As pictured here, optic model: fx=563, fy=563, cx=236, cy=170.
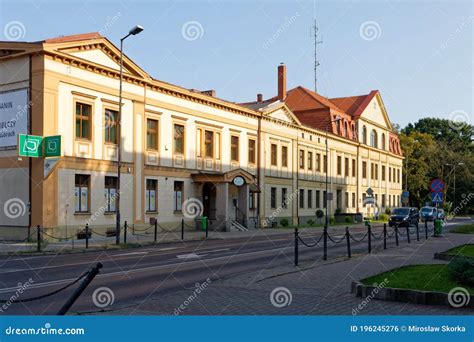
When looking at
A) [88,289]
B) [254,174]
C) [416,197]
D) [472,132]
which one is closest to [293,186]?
[254,174]

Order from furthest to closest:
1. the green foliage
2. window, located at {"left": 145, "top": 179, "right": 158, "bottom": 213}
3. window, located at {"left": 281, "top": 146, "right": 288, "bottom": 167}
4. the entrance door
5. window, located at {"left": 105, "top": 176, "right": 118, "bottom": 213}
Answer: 1. window, located at {"left": 281, "top": 146, "right": 288, "bottom": 167}
2. the entrance door
3. window, located at {"left": 145, "top": 179, "right": 158, "bottom": 213}
4. window, located at {"left": 105, "top": 176, "right": 118, "bottom": 213}
5. the green foliage

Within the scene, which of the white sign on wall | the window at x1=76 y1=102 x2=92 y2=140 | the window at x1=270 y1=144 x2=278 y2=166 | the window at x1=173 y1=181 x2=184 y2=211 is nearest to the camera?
the white sign on wall

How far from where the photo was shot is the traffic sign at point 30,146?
26.5 m

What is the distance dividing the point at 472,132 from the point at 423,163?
860 inches

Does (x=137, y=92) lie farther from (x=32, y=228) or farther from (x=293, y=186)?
(x=293, y=186)

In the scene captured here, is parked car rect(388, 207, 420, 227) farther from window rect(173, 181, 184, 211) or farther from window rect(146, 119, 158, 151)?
window rect(146, 119, 158, 151)

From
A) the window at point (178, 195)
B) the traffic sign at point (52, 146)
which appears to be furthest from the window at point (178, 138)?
the traffic sign at point (52, 146)

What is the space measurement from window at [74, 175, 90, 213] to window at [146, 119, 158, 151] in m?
5.71

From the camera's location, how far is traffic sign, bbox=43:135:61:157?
Result: 26.9 metres

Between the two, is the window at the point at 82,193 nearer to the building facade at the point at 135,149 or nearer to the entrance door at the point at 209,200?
the building facade at the point at 135,149

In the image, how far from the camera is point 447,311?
922cm

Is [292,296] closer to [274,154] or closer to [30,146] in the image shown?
[30,146]

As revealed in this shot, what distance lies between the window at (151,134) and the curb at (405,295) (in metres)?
25.6

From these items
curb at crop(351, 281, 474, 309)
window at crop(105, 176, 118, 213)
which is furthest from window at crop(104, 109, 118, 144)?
curb at crop(351, 281, 474, 309)
